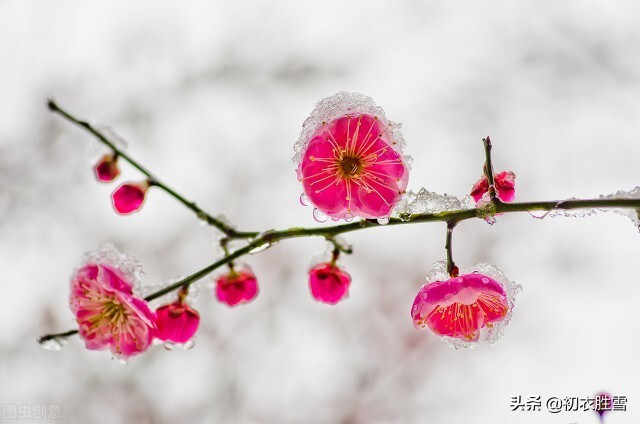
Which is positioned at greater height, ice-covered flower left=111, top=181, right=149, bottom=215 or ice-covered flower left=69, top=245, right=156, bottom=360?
ice-covered flower left=111, top=181, right=149, bottom=215

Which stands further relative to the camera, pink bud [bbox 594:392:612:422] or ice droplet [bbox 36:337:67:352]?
ice droplet [bbox 36:337:67:352]

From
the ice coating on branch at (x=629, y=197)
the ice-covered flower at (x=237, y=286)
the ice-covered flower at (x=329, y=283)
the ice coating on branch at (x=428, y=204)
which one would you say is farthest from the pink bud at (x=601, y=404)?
the ice-covered flower at (x=237, y=286)

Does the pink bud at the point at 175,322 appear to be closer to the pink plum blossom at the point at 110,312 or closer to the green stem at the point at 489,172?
the pink plum blossom at the point at 110,312

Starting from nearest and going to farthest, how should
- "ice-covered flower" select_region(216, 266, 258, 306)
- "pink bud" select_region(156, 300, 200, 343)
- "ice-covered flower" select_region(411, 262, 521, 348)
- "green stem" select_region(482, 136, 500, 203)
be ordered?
"green stem" select_region(482, 136, 500, 203) → "ice-covered flower" select_region(411, 262, 521, 348) → "pink bud" select_region(156, 300, 200, 343) → "ice-covered flower" select_region(216, 266, 258, 306)

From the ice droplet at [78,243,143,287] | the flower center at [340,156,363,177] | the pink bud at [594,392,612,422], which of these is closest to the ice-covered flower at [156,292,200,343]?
the ice droplet at [78,243,143,287]

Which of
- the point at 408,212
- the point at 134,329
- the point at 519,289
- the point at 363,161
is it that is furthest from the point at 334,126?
the point at 134,329

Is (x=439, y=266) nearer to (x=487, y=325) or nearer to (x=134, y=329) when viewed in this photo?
(x=487, y=325)

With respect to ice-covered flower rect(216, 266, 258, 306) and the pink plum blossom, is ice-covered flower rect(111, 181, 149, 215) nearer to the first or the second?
the pink plum blossom
